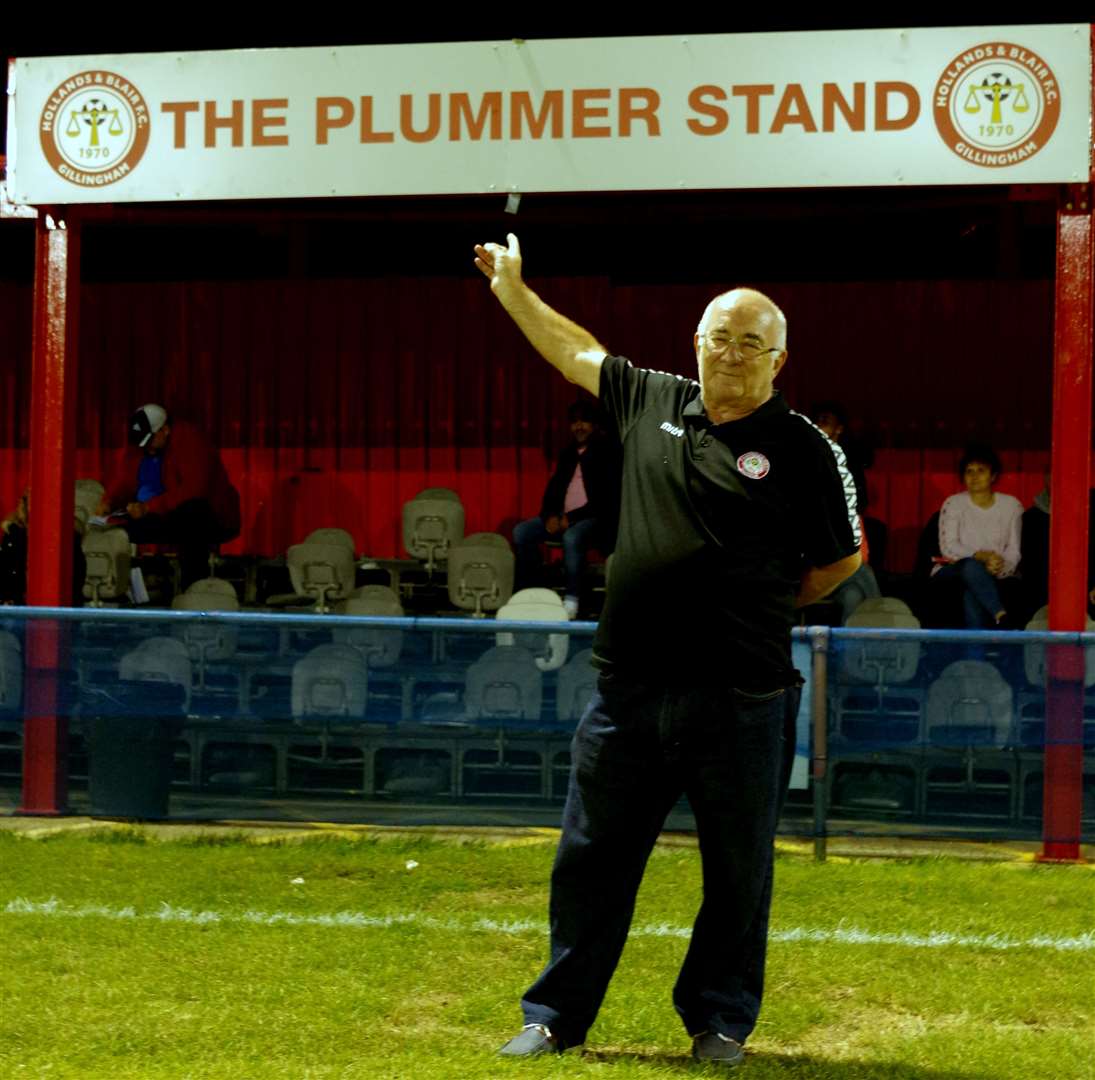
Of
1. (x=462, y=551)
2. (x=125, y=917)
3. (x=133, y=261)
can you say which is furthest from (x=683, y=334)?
(x=125, y=917)

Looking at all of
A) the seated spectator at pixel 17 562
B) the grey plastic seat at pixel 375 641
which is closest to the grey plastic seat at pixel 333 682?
the grey plastic seat at pixel 375 641

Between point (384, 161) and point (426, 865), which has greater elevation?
point (384, 161)

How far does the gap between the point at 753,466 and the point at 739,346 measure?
277 millimetres

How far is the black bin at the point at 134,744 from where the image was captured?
771 cm

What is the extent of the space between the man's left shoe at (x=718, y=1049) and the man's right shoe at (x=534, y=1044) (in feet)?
1.13

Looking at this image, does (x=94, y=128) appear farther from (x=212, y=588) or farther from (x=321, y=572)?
(x=321, y=572)

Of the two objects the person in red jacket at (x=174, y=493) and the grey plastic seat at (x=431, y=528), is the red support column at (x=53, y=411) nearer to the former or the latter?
the person in red jacket at (x=174, y=493)

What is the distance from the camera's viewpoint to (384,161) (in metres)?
8.55

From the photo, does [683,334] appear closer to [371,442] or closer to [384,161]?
[371,442]

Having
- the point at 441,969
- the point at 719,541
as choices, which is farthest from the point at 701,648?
the point at 441,969

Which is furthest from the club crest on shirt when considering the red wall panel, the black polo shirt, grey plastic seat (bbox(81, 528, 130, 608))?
the red wall panel

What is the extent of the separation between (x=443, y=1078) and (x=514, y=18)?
37.0 ft

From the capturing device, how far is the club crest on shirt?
4.17 meters

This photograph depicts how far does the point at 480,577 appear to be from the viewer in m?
11.2
